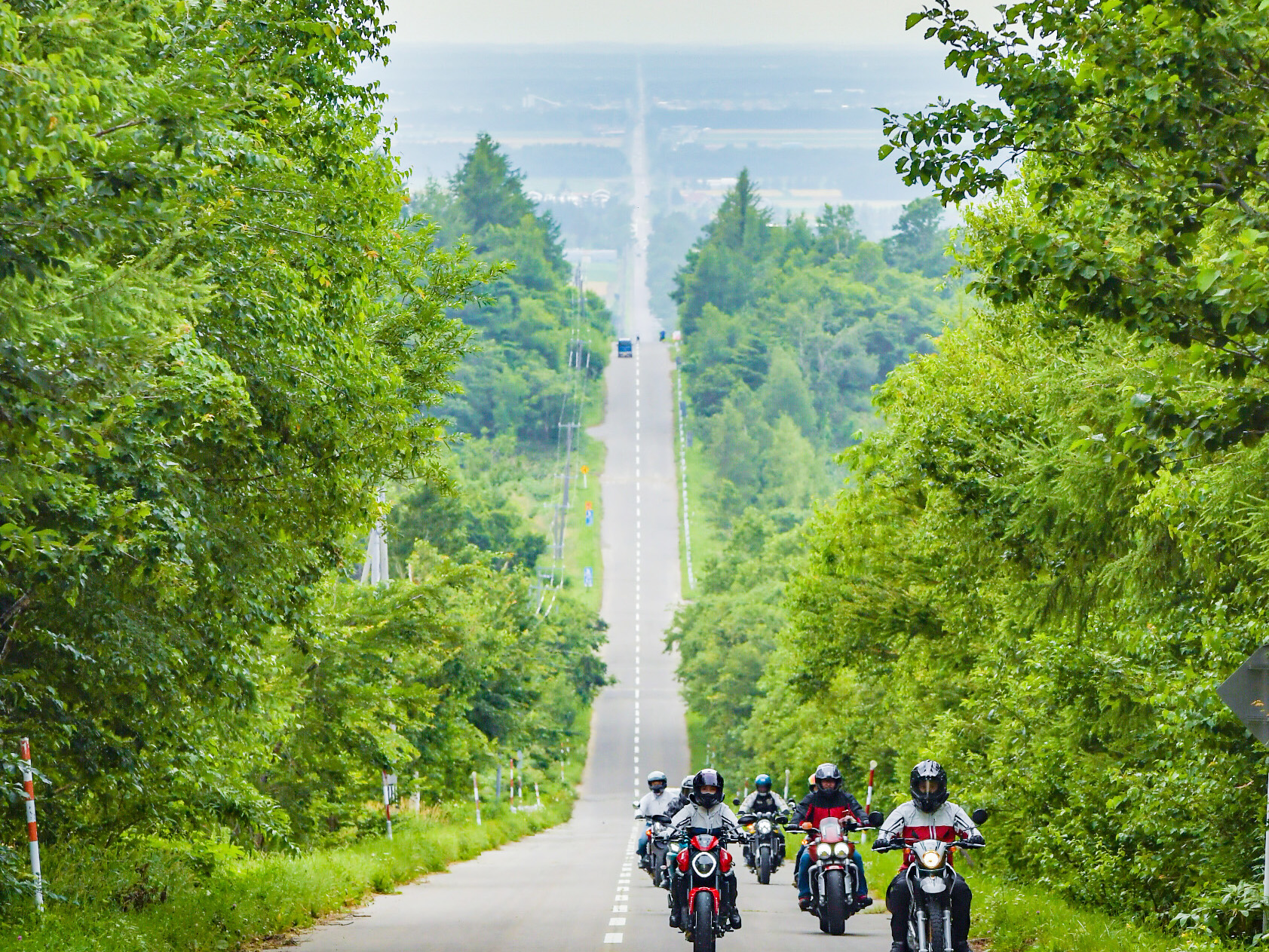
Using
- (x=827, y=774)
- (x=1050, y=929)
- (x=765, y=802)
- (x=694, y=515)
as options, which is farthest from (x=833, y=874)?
(x=694, y=515)

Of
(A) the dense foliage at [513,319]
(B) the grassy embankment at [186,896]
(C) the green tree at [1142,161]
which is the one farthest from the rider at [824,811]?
(A) the dense foliage at [513,319]

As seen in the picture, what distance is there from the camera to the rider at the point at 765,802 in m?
16.8

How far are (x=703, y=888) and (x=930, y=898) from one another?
2777 mm

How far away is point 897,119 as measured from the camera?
11531mm

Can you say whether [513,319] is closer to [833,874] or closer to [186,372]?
[833,874]

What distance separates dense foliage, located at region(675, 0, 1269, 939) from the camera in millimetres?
9758

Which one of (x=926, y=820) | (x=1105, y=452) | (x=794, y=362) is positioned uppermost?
(x=794, y=362)

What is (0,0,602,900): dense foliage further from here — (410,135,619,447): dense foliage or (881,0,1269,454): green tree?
(410,135,619,447): dense foliage

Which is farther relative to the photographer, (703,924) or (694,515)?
(694,515)

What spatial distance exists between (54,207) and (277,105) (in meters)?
5.58

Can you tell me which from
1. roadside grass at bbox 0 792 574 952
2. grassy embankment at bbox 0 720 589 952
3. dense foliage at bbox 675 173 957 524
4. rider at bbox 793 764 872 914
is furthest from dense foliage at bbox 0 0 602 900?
dense foliage at bbox 675 173 957 524

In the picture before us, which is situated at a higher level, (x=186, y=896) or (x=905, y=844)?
(x=905, y=844)

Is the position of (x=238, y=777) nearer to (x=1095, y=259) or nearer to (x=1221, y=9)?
(x=1095, y=259)

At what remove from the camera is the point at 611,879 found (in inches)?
1013
